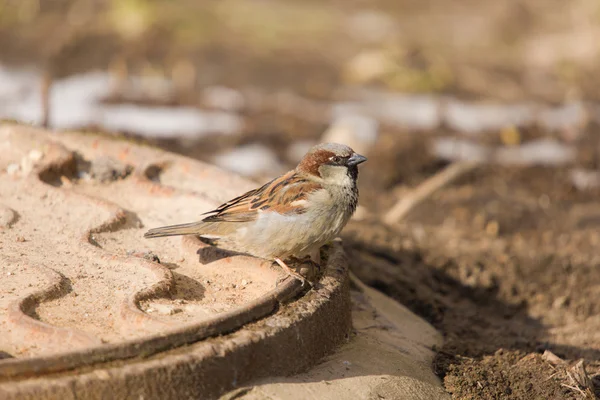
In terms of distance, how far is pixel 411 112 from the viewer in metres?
10.4

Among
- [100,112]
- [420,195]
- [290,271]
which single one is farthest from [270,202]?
[100,112]

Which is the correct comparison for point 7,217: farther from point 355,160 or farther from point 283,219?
point 355,160

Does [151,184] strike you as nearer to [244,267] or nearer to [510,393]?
[244,267]

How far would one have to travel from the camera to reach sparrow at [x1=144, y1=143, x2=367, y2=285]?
4469mm

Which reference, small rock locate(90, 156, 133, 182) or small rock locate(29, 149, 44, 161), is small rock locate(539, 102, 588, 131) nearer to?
small rock locate(90, 156, 133, 182)

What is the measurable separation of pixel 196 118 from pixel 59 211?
4787 millimetres

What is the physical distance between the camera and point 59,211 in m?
5.07

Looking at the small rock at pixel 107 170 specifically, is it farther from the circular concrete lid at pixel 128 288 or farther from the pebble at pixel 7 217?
the pebble at pixel 7 217

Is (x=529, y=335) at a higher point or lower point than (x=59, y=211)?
lower

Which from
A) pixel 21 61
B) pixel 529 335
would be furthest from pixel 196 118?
pixel 529 335

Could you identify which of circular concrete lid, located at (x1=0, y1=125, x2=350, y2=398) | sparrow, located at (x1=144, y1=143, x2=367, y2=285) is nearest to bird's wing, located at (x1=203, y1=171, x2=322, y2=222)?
sparrow, located at (x1=144, y1=143, x2=367, y2=285)

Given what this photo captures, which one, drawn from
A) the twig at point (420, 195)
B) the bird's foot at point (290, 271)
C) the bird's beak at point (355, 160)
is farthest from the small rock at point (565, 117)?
the bird's foot at point (290, 271)

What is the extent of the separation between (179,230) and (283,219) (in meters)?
0.58

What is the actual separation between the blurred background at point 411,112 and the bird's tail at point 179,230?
158 cm
